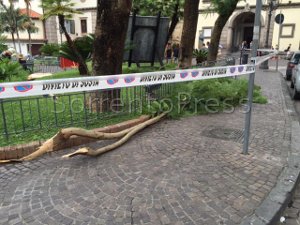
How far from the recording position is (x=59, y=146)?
17.1ft

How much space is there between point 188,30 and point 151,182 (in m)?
7.34

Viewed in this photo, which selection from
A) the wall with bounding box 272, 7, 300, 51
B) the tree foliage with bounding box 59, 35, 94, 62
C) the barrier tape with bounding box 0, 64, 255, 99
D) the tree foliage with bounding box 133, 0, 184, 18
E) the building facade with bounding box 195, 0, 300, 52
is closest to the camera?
the barrier tape with bounding box 0, 64, 255, 99

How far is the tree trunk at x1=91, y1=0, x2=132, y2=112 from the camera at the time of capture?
244 inches

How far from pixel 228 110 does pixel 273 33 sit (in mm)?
31034

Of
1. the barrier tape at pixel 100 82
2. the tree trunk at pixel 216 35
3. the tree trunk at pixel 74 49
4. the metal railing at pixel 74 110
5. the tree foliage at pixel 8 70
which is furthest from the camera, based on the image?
the tree trunk at pixel 216 35

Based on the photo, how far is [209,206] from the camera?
346 cm

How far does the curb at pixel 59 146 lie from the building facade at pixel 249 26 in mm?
27132

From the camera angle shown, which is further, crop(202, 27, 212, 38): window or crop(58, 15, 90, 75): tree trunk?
crop(202, 27, 212, 38): window

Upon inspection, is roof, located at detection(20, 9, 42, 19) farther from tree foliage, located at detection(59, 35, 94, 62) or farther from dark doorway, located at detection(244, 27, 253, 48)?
tree foliage, located at detection(59, 35, 94, 62)

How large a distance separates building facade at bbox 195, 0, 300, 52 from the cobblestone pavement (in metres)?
27.9

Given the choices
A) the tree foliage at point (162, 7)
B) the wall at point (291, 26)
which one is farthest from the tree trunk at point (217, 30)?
the wall at point (291, 26)

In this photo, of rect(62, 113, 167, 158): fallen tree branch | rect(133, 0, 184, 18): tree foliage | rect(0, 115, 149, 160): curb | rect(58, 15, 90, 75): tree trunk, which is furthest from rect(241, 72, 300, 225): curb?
rect(133, 0, 184, 18): tree foliage

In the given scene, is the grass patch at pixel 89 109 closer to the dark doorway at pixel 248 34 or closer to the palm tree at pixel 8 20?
the dark doorway at pixel 248 34

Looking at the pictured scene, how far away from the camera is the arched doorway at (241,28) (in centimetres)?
3884
